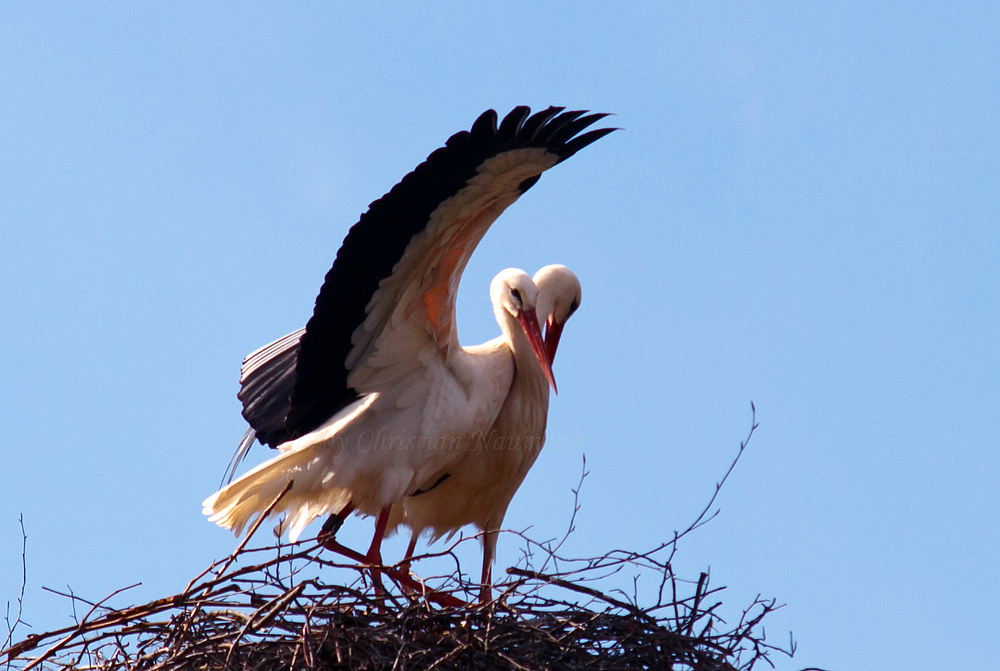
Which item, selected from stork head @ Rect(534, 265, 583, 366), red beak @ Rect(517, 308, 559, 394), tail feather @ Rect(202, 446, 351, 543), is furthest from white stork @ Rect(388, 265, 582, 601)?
tail feather @ Rect(202, 446, 351, 543)

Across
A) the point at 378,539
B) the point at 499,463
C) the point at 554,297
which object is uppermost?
the point at 554,297

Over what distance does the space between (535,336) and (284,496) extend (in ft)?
3.28

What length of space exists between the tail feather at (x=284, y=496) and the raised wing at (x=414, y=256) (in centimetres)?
11

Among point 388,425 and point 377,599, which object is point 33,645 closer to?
point 377,599

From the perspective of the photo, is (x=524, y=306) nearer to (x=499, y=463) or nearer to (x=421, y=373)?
(x=421, y=373)

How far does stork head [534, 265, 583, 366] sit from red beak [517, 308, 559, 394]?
0.73 feet

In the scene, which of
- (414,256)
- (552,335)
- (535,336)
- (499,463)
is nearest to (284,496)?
(499,463)

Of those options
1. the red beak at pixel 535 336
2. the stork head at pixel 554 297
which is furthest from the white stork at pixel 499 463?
the red beak at pixel 535 336

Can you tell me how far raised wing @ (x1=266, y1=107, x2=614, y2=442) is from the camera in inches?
164

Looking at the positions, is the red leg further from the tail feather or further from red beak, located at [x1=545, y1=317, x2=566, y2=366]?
red beak, located at [x1=545, y1=317, x2=566, y2=366]

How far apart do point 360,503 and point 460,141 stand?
4.40 ft

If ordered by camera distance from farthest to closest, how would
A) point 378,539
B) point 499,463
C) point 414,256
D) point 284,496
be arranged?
point 499,463, point 378,539, point 284,496, point 414,256

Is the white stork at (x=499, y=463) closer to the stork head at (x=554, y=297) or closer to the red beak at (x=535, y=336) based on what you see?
the stork head at (x=554, y=297)

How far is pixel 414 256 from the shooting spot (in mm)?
4395
